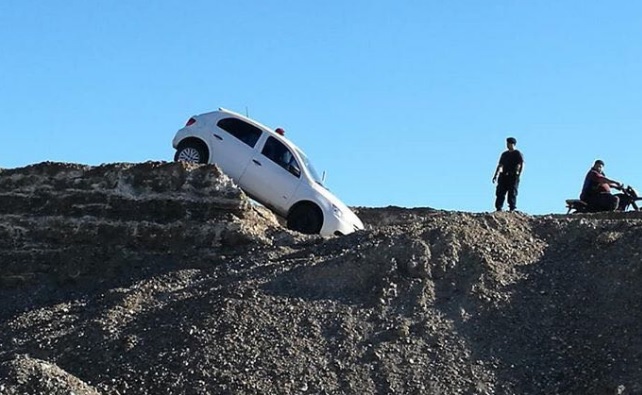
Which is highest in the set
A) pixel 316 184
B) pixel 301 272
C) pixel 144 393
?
pixel 316 184

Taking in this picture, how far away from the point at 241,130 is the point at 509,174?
5.01 meters

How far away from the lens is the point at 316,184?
1989 cm

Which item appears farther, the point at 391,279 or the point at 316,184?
the point at 316,184

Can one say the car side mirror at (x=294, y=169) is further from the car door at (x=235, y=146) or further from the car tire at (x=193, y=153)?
the car tire at (x=193, y=153)

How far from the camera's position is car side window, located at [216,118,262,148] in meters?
19.9

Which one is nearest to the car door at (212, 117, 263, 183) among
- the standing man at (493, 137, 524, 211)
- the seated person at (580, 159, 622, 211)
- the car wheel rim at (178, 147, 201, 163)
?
the car wheel rim at (178, 147, 201, 163)

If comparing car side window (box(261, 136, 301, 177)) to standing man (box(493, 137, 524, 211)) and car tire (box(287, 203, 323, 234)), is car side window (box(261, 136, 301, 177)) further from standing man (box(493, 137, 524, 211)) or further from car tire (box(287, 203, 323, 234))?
standing man (box(493, 137, 524, 211))

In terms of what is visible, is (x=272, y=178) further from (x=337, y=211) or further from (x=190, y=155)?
(x=190, y=155)

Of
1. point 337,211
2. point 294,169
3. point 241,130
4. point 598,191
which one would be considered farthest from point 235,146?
point 598,191

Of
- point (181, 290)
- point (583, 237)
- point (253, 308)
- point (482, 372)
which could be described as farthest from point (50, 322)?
point (583, 237)

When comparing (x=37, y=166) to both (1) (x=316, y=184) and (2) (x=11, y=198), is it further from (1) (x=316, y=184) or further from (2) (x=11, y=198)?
(1) (x=316, y=184)

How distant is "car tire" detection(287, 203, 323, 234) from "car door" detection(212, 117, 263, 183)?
1130mm

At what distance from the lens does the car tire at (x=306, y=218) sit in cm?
1967

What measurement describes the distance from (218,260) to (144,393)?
4.51m
